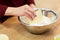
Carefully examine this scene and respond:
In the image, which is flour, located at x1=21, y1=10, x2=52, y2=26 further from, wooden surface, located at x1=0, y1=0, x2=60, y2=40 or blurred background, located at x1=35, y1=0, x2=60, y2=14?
blurred background, located at x1=35, y1=0, x2=60, y2=14

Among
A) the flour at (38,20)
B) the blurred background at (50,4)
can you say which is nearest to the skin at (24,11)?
the flour at (38,20)

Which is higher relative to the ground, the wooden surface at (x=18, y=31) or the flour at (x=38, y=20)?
the flour at (x=38, y=20)

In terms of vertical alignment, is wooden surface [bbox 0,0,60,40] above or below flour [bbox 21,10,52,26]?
below

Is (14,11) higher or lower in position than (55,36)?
higher

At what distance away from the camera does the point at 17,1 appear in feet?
4.73

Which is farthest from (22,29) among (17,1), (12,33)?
(17,1)

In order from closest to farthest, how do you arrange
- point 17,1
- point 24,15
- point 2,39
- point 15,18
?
point 2,39
point 24,15
point 15,18
point 17,1

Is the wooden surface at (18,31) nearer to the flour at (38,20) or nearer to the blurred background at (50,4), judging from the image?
the flour at (38,20)

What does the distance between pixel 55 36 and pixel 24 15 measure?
27 centimetres

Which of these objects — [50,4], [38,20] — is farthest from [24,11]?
[50,4]

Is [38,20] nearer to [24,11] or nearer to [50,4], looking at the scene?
[24,11]

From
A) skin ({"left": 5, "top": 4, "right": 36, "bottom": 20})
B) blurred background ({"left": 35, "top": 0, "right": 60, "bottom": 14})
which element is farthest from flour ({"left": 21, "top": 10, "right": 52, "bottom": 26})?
blurred background ({"left": 35, "top": 0, "right": 60, "bottom": 14})

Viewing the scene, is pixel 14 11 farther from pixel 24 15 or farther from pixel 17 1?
pixel 17 1

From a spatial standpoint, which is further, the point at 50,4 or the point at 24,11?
the point at 50,4
